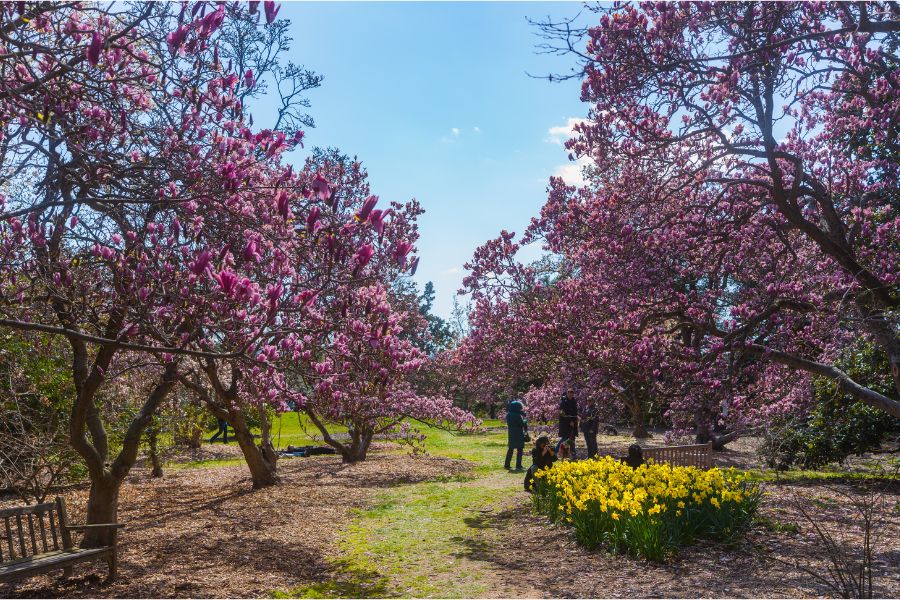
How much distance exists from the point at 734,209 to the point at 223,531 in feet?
28.2

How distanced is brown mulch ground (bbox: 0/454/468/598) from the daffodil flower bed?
9.39ft

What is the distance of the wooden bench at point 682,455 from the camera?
34.1 ft

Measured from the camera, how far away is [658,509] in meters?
6.39

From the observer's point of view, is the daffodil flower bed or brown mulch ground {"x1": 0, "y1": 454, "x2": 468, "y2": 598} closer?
brown mulch ground {"x1": 0, "y1": 454, "x2": 468, "y2": 598}

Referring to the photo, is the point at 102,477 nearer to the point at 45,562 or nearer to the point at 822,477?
the point at 45,562

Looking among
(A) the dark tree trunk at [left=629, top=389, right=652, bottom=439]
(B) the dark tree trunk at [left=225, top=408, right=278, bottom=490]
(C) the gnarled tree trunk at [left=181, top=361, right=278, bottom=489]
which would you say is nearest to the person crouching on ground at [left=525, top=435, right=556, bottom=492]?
(C) the gnarled tree trunk at [left=181, top=361, right=278, bottom=489]

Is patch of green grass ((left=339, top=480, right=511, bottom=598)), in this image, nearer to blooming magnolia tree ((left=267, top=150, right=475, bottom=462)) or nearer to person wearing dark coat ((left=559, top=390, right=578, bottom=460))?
blooming magnolia tree ((left=267, top=150, right=475, bottom=462))

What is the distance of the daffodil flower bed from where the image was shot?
21.0 ft

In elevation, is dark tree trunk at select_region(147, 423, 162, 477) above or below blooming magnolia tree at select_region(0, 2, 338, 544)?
below

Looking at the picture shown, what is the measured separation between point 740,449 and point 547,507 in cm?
1398

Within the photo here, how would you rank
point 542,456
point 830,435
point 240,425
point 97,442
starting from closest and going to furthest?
point 97,442
point 542,456
point 240,425
point 830,435

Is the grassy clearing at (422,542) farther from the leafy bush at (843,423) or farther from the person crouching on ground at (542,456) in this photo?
the leafy bush at (843,423)

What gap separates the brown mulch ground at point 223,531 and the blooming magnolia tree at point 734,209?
4.96m

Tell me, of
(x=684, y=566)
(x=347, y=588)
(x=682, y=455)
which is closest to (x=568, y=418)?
(x=682, y=455)
